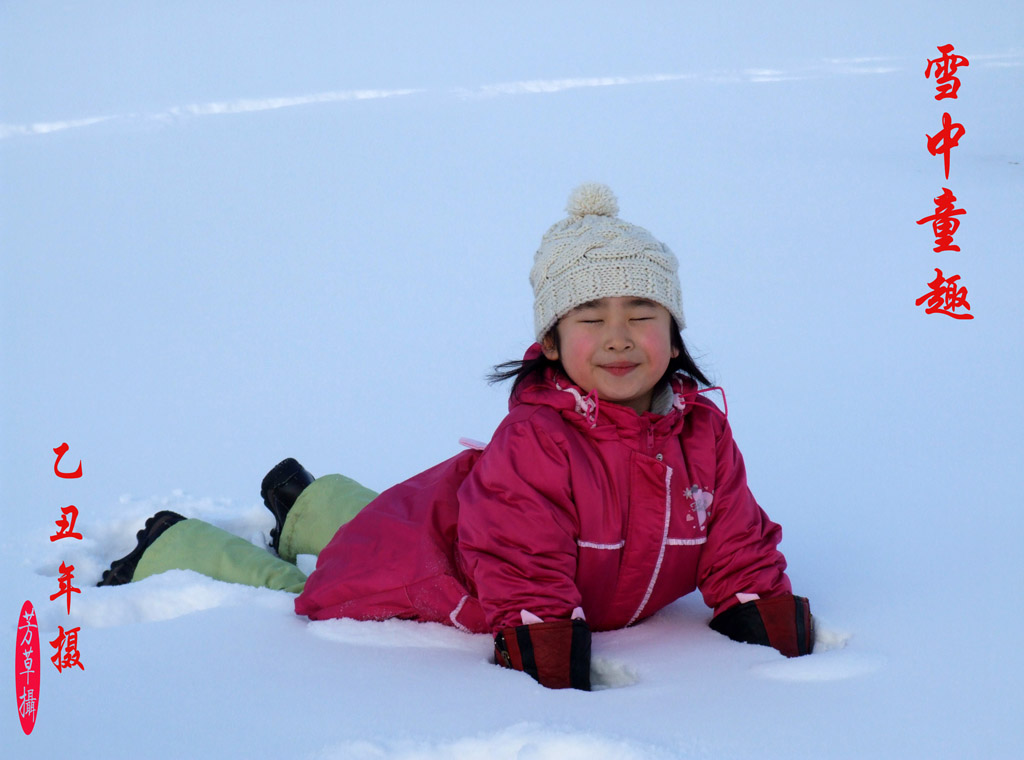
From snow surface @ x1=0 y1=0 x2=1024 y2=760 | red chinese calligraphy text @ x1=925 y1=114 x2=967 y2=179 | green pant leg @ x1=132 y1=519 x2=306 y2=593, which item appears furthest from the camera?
red chinese calligraphy text @ x1=925 y1=114 x2=967 y2=179

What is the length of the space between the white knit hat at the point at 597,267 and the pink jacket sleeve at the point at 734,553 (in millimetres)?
249

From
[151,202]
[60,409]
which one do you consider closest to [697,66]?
[151,202]

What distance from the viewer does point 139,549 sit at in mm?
1907

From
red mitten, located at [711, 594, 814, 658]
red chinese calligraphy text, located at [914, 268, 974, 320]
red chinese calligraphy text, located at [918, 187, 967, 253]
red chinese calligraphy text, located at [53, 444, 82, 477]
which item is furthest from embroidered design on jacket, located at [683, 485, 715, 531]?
red chinese calligraphy text, located at [918, 187, 967, 253]

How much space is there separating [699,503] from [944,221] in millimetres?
3304

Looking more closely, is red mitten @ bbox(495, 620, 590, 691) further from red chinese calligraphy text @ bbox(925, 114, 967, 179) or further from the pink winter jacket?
red chinese calligraphy text @ bbox(925, 114, 967, 179)

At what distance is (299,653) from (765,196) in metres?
4.02

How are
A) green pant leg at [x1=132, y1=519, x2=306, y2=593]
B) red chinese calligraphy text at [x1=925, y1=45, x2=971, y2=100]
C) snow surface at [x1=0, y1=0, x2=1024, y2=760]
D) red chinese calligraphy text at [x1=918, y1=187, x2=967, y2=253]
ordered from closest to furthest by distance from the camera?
1. snow surface at [x1=0, y1=0, x2=1024, y2=760]
2. green pant leg at [x1=132, y1=519, x2=306, y2=593]
3. red chinese calligraphy text at [x1=918, y1=187, x2=967, y2=253]
4. red chinese calligraphy text at [x1=925, y1=45, x2=971, y2=100]

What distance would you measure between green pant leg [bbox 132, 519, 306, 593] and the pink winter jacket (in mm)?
239

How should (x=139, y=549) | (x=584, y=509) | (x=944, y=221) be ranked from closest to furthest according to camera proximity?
(x=584, y=509)
(x=139, y=549)
(x=944, y=221)

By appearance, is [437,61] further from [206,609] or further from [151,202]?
[206,609]

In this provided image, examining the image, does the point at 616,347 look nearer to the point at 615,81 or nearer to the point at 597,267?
the point at 597,267

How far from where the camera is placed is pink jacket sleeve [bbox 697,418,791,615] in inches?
56.6

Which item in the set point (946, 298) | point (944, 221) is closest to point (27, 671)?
point (946, 298)
